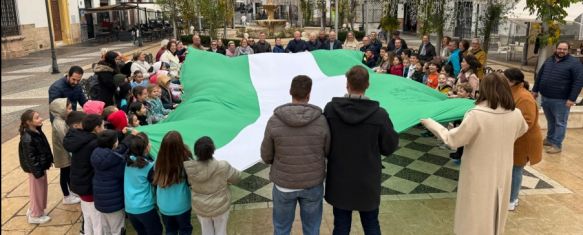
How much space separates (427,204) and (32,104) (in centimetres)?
831

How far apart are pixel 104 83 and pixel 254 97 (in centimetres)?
177

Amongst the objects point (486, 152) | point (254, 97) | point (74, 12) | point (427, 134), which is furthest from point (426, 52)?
point (74, 12)

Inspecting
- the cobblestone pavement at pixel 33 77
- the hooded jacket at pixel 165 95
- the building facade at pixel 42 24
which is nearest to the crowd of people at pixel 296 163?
the hooded jacket at pixel 165 95

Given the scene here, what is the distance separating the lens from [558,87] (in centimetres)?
590

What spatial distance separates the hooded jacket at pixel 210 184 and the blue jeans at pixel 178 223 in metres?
0.17

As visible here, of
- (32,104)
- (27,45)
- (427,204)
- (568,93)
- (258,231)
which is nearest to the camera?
(258,231)

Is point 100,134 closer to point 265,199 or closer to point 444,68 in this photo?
point 265,199

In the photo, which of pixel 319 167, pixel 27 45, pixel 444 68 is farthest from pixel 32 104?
pixel 27 45

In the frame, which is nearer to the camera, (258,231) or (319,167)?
(319,167)

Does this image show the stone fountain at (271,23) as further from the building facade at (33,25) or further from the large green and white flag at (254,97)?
the large green and white flag at (254,97)

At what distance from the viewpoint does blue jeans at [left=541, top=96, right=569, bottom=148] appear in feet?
19.8

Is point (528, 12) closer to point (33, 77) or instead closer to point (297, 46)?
point (297, 46)

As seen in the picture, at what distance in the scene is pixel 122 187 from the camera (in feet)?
11.4

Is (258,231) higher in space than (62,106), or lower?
lower
